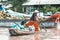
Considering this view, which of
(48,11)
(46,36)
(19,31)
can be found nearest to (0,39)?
(19,31)

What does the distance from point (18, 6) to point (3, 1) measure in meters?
9.61

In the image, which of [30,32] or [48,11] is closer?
[30,32]

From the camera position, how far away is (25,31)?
18.9 meters

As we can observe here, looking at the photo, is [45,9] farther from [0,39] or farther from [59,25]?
[0,39]

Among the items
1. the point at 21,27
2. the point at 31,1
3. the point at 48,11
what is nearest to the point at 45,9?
the point at 48,11

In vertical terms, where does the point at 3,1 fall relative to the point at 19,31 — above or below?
below

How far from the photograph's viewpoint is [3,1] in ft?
180

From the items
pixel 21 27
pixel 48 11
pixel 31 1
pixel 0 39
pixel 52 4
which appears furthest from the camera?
pixel 31 1

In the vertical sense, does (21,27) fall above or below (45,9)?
above

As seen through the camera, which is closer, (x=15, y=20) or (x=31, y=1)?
(x=15, y=20)

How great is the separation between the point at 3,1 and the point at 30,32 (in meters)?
36.6

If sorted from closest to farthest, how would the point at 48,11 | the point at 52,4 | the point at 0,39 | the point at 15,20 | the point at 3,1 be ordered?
the point at 0,39, the point at 15,20, the point at 48,11, the point at 52,4, the point at 3,1

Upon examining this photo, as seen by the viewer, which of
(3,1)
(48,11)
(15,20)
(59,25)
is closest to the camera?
(59,25)

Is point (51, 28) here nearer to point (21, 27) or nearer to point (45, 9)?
point (21, 27)
